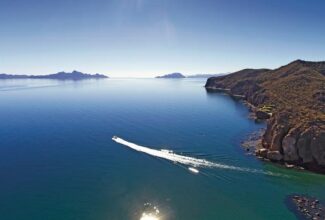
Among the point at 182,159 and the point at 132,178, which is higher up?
the point at 182,159

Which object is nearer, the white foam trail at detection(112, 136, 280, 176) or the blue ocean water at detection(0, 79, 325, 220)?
the blue ocean water at detection(0, 79, 325, 220)

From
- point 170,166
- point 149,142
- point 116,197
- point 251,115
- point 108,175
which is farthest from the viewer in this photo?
point 251,115

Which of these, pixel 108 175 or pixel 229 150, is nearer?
pixel 108 175

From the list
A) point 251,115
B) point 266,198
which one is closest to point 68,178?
point 266,198

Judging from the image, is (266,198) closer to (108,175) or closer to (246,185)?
(246,185)

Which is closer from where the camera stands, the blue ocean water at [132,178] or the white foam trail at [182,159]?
the blue ocean water at [132,178]

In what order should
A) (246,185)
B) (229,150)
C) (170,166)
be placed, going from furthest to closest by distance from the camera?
(229,150) → (170,166) → (246,185)

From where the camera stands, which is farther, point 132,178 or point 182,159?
point 182,159

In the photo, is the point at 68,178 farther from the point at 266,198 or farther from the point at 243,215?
the point at 266,198

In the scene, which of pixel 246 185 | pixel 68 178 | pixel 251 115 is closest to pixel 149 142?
pixel 68 178
